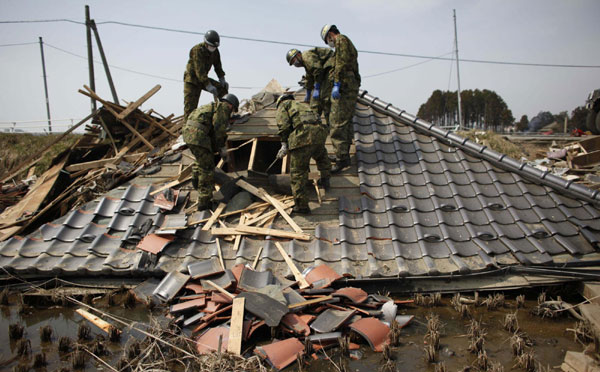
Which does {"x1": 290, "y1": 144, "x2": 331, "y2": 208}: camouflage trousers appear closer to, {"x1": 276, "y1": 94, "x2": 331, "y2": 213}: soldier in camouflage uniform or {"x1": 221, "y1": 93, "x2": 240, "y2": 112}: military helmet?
{"x1": 276, "y1": 94, "x2": 331, "y2": 213}: soldier in camouflage uniform

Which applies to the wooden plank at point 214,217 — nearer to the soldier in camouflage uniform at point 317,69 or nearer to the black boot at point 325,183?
the black boot at point 325,183

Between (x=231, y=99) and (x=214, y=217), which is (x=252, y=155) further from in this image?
(x=214, y=217)

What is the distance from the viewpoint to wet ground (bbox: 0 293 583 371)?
3.09m

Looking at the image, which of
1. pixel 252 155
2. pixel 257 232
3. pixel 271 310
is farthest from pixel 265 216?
pixel 271 310

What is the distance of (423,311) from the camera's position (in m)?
3.83

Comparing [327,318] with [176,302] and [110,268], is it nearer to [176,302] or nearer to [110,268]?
[176,302]

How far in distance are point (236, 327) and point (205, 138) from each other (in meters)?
2.71

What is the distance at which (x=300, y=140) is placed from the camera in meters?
4.98

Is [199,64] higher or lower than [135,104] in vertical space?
higher

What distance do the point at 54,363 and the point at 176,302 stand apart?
44.6 inches

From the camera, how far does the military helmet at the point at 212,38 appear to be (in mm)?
6578

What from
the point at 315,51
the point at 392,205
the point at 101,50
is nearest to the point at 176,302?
the point at 392,205

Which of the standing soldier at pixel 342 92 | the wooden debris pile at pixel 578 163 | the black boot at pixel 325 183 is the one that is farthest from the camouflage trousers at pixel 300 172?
the wooden debris pile at pixel 578 163

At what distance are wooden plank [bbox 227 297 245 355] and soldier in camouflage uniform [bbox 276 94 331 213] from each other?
1.80 m
